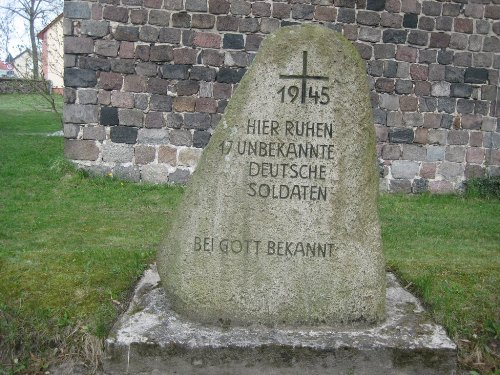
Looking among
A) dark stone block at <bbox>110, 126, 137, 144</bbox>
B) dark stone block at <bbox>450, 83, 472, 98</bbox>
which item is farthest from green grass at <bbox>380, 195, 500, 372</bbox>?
dark stone block at <bbox>110, 126, 137, 144</bbox>

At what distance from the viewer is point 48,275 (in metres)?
4.38

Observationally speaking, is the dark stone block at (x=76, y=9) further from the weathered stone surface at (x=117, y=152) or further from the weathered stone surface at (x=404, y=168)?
the weathered stone surface at (x=404, y=168)

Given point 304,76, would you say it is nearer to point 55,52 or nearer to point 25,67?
point 55,52

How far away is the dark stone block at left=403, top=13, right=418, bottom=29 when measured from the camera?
9.56 metres

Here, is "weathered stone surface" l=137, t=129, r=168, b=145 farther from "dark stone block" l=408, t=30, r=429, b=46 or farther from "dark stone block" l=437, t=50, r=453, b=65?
"dark stone block" l=437, t=50, r=453, b=65

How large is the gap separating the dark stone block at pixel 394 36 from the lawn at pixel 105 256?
2.50 metres

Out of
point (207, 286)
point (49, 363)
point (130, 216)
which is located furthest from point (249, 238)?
point (130, 216)

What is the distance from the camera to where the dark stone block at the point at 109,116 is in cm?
930

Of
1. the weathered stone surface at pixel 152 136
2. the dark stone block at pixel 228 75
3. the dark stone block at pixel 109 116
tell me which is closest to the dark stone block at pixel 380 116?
the dark stone block at pixel 228 75

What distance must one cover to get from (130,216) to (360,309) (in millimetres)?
4423

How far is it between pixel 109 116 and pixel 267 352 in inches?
269

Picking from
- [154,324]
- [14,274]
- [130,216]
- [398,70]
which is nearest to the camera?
[154,324]

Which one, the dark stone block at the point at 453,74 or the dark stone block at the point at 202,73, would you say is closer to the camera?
the dark stone block at the point at 202,73

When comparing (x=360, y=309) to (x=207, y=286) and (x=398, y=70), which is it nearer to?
(x=207, y=286)
